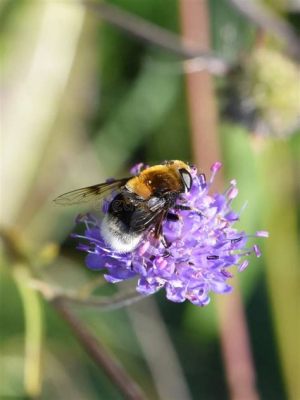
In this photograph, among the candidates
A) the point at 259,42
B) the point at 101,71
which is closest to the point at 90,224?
the point at 259,42

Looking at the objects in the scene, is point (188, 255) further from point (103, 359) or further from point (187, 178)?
point (103, 359)

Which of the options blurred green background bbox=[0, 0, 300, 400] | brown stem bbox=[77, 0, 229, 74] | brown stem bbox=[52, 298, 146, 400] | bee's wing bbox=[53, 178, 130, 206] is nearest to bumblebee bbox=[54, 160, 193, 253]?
bee's wing bbox=[53, 178, 130, 206]

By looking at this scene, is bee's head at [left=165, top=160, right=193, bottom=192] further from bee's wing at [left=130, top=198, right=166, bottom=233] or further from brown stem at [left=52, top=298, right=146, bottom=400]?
brown stem at [left=52, top=298, right=146, bottom=400]

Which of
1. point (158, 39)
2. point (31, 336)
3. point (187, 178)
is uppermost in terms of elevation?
point (158, 39)

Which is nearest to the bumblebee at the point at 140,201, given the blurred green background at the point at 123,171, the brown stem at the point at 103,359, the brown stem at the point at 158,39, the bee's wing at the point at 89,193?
the bee's wing at the point at 89,193

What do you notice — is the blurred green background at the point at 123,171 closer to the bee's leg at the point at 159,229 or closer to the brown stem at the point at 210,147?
the brown stem at the point at 210,147

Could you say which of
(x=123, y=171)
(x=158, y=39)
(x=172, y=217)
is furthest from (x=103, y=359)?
(x=123, y=171)
